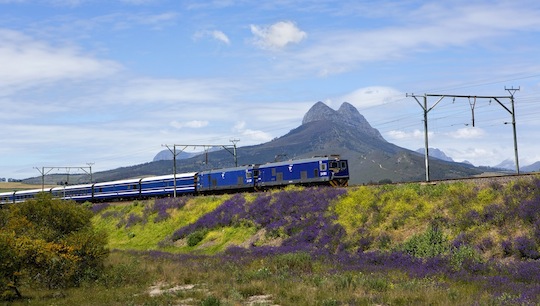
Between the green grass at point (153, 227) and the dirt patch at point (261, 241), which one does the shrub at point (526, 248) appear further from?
the green grass at point (153, 227)

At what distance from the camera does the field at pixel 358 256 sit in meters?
18.2

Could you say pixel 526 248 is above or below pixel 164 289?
above

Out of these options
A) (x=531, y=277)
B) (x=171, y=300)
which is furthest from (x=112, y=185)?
(x=531, y=277)

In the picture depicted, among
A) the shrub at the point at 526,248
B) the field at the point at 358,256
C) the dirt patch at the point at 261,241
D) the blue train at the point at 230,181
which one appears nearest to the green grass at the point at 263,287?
the field at the point at 358,256

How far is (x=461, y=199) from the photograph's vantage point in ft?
93.9

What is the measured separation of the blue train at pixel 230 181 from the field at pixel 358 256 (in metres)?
12.0

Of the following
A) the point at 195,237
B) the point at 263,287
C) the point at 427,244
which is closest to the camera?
the point at 263,287

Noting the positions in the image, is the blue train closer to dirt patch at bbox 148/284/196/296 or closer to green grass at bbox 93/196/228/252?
green grass at bbox 93/196/228/252

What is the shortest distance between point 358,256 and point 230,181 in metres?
39.4

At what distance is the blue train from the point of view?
177 ft

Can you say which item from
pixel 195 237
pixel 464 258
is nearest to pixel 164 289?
pixel 464 258

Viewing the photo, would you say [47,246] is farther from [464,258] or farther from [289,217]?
[464,258]

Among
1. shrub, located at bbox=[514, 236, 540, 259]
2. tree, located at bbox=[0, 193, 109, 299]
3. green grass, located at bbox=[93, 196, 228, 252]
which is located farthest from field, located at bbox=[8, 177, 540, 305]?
green grass, located at bbox=[93, 196, 228, 252]

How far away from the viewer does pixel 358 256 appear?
26516mm
